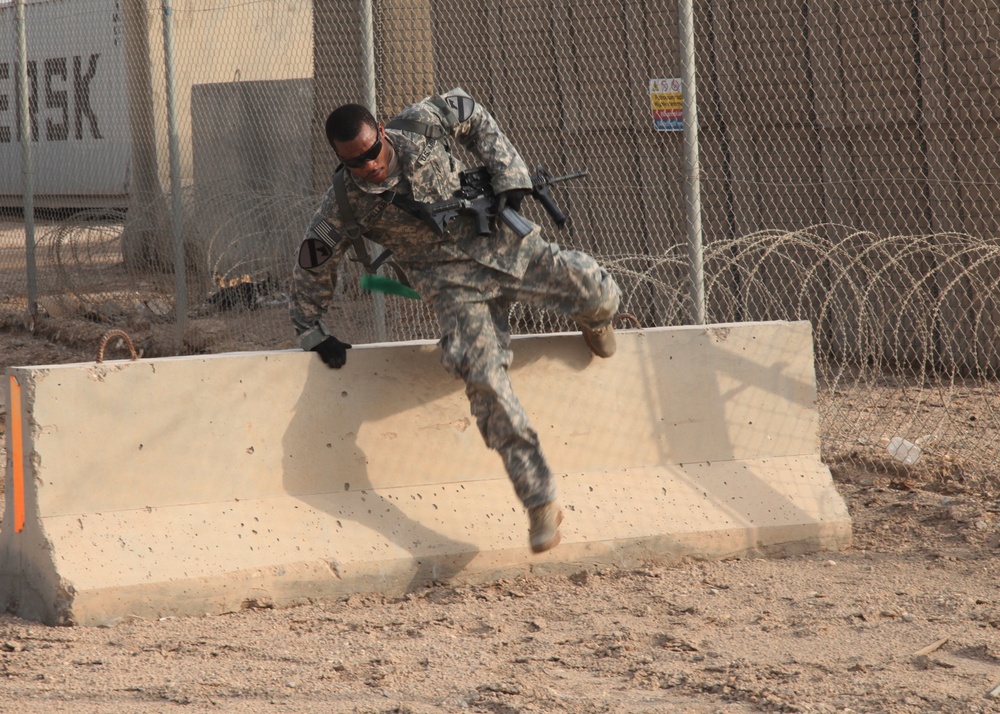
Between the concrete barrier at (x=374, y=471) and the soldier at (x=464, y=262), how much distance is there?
0.85 ft

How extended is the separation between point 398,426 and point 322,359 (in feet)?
1.23

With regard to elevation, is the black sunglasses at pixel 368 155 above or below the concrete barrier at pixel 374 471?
above

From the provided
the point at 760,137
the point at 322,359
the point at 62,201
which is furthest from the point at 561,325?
the point at 62,201

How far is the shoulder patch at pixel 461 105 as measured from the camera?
12.3 ft

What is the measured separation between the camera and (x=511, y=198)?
374 cm

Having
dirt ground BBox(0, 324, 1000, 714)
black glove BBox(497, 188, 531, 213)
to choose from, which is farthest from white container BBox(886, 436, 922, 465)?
black glove BBox(497, 188, 531, 213)

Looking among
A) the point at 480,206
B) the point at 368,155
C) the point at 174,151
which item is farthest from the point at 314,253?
the point at 174,151

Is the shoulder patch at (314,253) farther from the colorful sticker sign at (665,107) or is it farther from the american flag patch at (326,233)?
the colorful sticker sign at (665,107)

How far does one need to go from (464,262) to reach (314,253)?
0.53m

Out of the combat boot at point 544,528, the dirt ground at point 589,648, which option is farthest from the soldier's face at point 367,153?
the dirt ground at point 589,648

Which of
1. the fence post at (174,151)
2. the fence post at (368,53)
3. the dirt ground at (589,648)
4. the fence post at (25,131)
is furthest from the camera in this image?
the fence post at (25,131)

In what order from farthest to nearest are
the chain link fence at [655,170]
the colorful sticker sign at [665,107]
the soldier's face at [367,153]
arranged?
the chain link fence at [655,170], the colorful sticker sign at [665,107], the soldier's face at [367,153]

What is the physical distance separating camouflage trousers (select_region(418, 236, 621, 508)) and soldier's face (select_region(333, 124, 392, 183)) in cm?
46

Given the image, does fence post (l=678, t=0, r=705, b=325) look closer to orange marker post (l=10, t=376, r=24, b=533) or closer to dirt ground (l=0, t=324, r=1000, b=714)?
dirt ground (l=0, t=324, r=1000, b=714)
